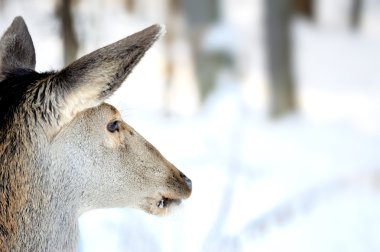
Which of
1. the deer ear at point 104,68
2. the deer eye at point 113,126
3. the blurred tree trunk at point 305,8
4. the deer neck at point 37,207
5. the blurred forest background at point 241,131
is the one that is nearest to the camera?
the deer ear at point 104,68

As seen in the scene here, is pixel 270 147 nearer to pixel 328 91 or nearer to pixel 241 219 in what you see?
pixel 241 219

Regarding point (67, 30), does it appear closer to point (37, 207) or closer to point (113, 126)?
point (113, 126)

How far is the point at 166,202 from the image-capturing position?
4.00 meters

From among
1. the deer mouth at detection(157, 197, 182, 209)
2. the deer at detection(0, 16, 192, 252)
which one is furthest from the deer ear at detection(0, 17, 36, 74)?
the deer mouth at detection(157, 197, 182, 209)

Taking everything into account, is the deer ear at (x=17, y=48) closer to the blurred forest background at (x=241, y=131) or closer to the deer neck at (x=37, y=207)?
the deer neck at (x=37, y=207)

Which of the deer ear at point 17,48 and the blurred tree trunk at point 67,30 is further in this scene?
the blurred tree trunk at point 67,30

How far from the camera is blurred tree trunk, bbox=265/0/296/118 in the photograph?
51.1 ft

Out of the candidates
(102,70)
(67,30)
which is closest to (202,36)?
(67,30)

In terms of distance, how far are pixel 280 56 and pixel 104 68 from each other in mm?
13021

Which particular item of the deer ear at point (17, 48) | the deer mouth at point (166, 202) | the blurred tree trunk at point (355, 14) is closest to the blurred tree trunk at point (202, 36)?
the deer ear at point (17, 48)

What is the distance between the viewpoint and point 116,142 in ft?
12.3

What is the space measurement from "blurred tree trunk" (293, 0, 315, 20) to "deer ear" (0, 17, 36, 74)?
2712 cm

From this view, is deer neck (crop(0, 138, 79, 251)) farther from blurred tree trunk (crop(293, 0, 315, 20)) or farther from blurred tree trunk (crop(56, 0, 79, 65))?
blurred tree trunk (crop(293, 0, 315, 20))

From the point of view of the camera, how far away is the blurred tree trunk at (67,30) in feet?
24.0
